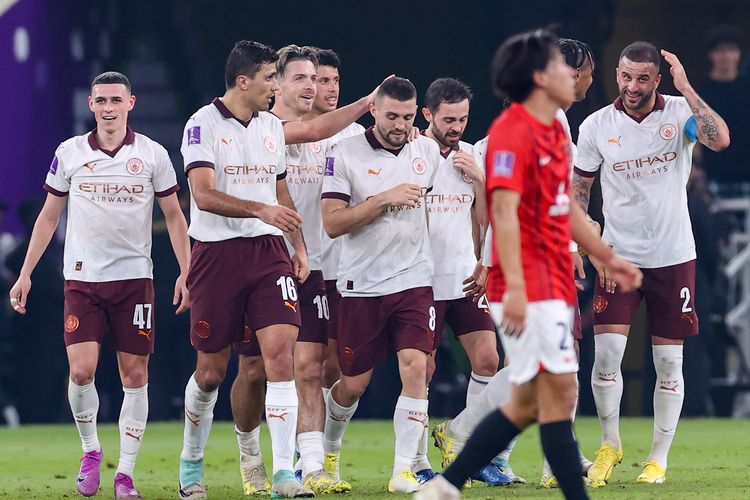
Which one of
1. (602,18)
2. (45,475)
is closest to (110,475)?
(45,475)

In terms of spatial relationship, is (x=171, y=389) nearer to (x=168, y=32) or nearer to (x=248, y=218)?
(x=168, y=32)

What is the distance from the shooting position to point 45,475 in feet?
31.2

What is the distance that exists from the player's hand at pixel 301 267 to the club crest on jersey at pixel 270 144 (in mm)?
584

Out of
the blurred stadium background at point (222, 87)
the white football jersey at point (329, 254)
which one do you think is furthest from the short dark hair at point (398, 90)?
the blurred stadium background at point (222, 87)

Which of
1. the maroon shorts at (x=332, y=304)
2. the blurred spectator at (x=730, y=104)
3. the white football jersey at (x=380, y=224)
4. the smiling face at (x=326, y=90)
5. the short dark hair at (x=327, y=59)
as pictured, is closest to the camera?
the white football jersey at (x=380, y=224)

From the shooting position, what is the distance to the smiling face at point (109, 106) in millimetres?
8195

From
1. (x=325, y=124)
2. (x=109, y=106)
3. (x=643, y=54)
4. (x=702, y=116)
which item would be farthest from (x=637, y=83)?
(x=109, y=106)

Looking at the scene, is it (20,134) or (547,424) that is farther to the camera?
(20,134)

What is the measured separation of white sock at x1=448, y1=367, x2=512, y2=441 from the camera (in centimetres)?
778

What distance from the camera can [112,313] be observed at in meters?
8.15

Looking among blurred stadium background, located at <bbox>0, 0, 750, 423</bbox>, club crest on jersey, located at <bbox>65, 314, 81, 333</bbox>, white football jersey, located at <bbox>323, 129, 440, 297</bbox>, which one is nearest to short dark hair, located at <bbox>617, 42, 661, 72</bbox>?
white football jersey, located at <bbox>323, 129, 440, 297</bbox>

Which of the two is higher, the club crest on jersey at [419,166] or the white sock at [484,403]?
the club crest on jersey at [419,166]

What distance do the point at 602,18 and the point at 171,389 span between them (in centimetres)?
515

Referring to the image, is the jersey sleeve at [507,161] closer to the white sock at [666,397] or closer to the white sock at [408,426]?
the white sock at [408,426]
